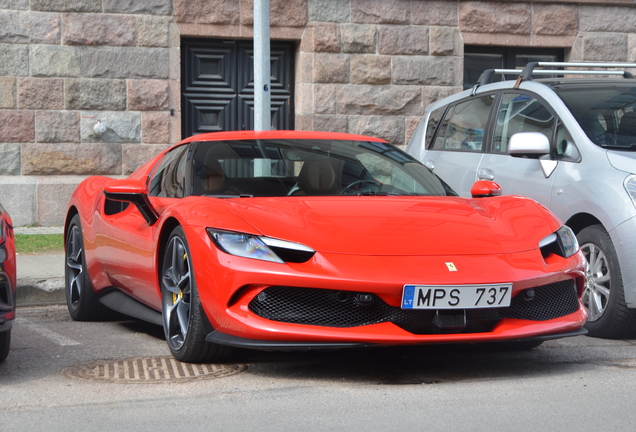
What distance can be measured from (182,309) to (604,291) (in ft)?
8.56

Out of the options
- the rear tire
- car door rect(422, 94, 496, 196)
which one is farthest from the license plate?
car door rect(422, 94, 496, 196)

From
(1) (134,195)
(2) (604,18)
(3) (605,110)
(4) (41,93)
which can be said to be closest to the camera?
(1) (134,195)

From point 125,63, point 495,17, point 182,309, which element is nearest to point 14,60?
point 125,63

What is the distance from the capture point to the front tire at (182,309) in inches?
180

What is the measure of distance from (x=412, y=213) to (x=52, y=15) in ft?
26.5

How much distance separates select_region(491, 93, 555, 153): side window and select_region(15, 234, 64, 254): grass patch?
15.3 ft

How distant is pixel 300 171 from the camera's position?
5434 mm

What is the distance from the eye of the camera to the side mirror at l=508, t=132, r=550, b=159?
6.32 metres

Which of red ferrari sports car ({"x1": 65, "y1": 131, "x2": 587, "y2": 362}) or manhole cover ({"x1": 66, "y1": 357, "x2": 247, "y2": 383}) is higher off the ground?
red ferrari sports car ({"x1": 65, "y1": 131, "x2": 587, "y2": 362})

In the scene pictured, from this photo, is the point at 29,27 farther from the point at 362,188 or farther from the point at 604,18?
the point at 604,18

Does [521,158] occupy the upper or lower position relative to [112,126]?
lower

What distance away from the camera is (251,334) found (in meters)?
4.21

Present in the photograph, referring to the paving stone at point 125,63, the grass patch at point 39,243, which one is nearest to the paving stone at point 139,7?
the paving stone at point 125,63

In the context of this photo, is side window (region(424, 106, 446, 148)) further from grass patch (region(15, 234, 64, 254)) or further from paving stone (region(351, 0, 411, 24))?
paving stone (region(351, 0, 411, 24))
